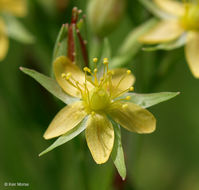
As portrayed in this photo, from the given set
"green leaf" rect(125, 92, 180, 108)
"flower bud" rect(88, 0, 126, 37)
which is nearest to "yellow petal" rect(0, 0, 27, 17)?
"flower bud" rect(88, 0, 126, 37)

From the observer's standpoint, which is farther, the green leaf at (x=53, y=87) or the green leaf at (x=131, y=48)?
the green leaf at (x=131, y=48)

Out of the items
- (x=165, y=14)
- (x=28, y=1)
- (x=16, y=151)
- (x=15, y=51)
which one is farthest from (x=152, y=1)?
(x=16, y=151)

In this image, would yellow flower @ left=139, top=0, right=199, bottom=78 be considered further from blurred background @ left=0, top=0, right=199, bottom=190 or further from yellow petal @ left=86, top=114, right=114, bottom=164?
yellow petal @ left=86, top=114, right=114, bottom=164

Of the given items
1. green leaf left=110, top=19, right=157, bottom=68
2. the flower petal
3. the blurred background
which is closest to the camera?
the flower petal

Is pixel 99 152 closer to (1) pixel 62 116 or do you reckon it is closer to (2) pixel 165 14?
Result: (1) pixel 62 116

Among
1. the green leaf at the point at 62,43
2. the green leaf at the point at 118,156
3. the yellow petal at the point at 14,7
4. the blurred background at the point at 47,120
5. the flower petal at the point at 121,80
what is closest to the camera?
the green leaf at the point at 118,156

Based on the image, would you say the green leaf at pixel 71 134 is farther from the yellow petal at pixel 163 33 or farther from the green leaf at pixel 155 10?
the green leaf at pixel 155 10

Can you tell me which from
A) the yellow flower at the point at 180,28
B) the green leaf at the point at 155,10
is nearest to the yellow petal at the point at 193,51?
the yellow flower at the point at 180,28

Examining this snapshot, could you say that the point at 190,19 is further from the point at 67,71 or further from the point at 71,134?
the point at 71,134
